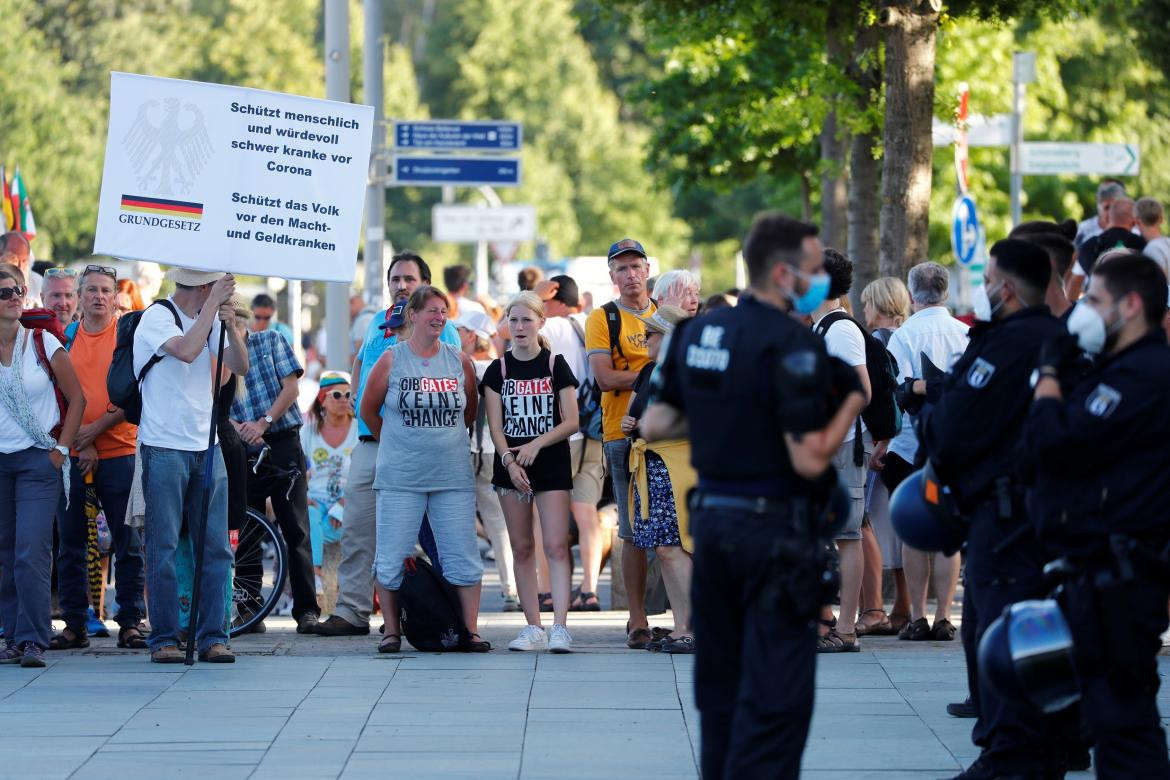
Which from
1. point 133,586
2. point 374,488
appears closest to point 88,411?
point 133,586

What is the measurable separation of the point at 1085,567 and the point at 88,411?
630cm

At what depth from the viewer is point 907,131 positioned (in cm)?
1282

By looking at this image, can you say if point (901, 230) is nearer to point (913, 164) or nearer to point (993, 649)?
point (913, 164)

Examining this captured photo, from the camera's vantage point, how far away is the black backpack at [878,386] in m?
9.55

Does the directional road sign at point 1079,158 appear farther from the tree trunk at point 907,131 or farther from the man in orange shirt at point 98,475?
the man in orange shirt at point 98,475

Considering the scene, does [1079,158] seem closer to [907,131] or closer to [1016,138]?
[1016,138]

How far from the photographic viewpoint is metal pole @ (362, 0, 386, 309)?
16266mm

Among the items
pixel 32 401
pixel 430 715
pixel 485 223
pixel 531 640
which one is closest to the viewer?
pixel 430 715

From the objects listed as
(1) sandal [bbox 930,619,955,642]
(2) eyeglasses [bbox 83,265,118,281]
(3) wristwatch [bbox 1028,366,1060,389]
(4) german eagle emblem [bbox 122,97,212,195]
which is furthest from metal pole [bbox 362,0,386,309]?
(3) wristwatch [bbox 1028,366,1060,389]

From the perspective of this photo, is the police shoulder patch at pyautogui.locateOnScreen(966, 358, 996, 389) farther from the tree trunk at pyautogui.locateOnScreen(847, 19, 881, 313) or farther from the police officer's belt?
the tree trunk at pyautogui.locateOnScreen(847, 19, 881, 313)

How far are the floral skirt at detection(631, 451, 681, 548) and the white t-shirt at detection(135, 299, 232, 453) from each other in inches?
91.7

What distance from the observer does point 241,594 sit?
35.2 ft

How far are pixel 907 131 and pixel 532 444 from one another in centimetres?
448

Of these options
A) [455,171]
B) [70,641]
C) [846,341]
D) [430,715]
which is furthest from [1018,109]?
[430,715]
